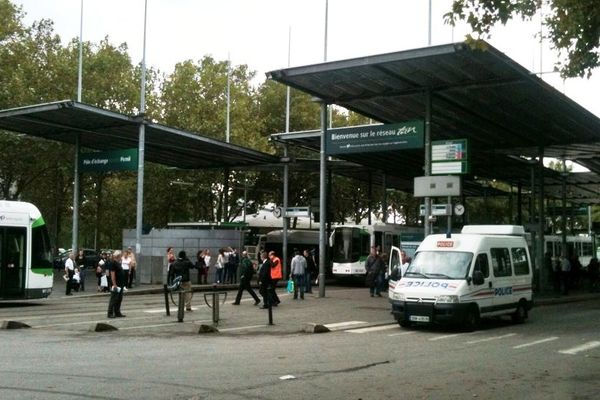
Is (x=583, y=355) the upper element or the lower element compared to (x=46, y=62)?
lower

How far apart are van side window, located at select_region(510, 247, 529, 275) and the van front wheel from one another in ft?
2.75

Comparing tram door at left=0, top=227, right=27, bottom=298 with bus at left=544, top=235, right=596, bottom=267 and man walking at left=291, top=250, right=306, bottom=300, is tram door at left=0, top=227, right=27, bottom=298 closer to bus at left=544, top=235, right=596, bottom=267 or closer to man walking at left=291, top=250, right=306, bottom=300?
man walking at left=291, top=250, right=306, bottom=300

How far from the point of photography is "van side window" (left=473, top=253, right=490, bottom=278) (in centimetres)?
1768

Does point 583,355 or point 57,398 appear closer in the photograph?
point 57,398

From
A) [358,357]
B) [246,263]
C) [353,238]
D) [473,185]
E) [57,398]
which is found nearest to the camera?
[57,398]

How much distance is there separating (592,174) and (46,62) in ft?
107

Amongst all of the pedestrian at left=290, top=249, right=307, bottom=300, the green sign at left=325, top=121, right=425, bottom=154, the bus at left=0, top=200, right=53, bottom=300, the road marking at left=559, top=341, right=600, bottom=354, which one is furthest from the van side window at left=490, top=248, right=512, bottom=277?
the bus at left=0, top=200, right=53, bottom=300

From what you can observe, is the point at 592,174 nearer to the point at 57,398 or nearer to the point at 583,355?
the point at 583,355

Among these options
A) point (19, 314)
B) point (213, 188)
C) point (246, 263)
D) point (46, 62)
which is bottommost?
point (19, 314)

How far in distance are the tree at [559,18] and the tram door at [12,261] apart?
615 inches

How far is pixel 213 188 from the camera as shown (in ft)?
178

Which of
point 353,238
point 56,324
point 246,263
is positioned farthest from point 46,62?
point 56,324

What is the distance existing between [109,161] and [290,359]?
2133cm

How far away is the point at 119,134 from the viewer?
3309cm
